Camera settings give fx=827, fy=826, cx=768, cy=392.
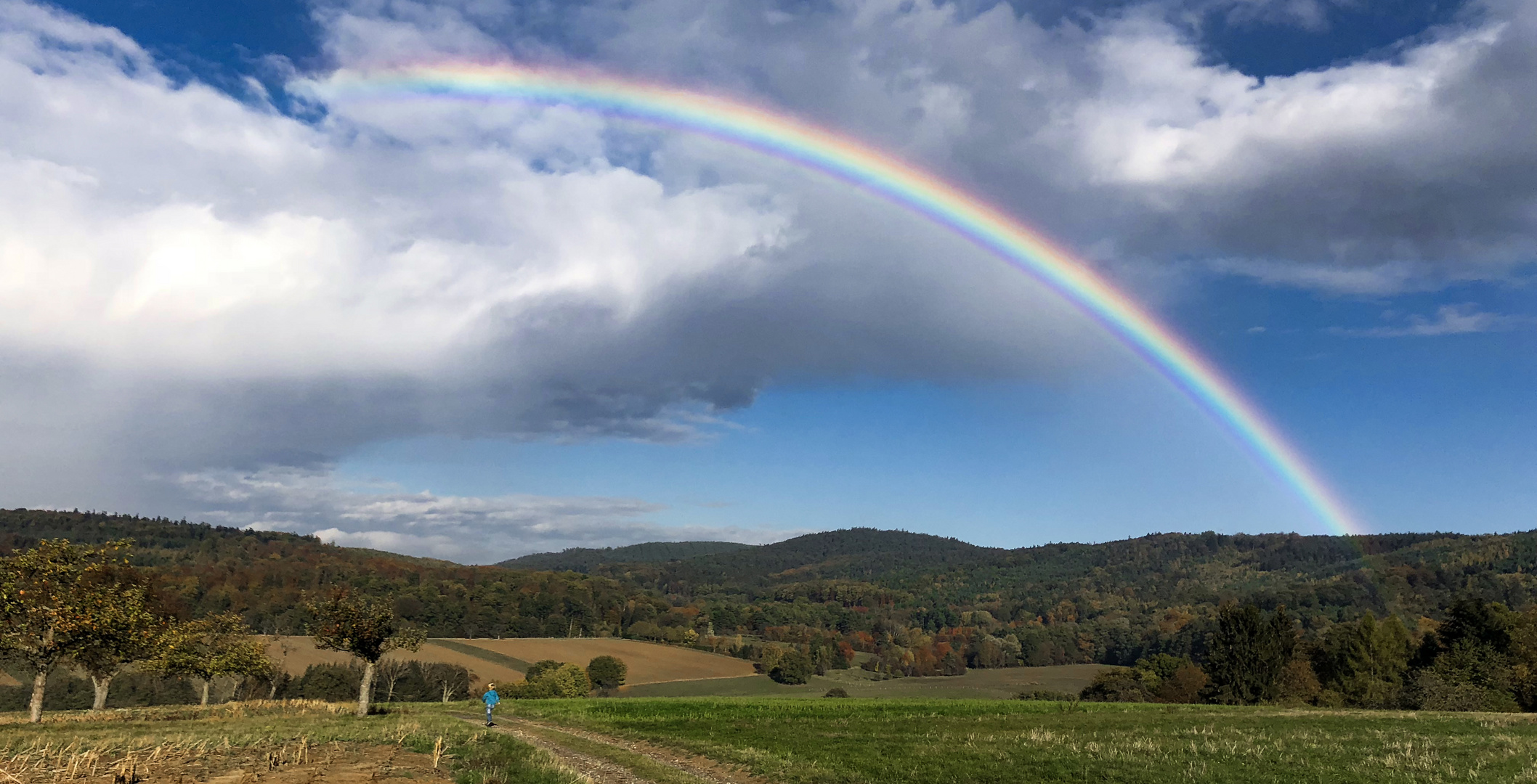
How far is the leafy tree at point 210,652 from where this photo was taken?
2242 inches

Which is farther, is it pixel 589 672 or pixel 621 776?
pixel 589 672

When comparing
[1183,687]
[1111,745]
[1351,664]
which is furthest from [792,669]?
[1111,745]

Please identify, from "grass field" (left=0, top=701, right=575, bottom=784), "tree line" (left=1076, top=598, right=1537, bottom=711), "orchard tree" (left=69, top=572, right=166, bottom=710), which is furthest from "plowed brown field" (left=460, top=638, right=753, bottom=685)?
"grass field" (left=0, top=701, right=575, bottom=784)

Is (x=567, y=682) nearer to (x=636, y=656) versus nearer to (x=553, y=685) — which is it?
(x=553, y=685)

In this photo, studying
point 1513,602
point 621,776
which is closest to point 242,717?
point 621,776

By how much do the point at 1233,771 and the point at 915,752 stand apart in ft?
33.5

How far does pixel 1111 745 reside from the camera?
99.8 feet

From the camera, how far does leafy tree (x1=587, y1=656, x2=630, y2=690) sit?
136m

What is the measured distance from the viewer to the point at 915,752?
2961 centimetres

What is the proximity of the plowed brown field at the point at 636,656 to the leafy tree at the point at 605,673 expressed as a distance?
2.55m

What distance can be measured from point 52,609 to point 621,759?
3016 centimetres

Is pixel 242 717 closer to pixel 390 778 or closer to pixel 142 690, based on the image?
pixel 390 778

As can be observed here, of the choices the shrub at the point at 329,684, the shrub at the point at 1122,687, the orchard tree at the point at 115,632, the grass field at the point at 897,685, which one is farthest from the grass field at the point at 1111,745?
the grass field at the point at 897,685

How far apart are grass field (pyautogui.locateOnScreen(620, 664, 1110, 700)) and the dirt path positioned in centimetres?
8013
